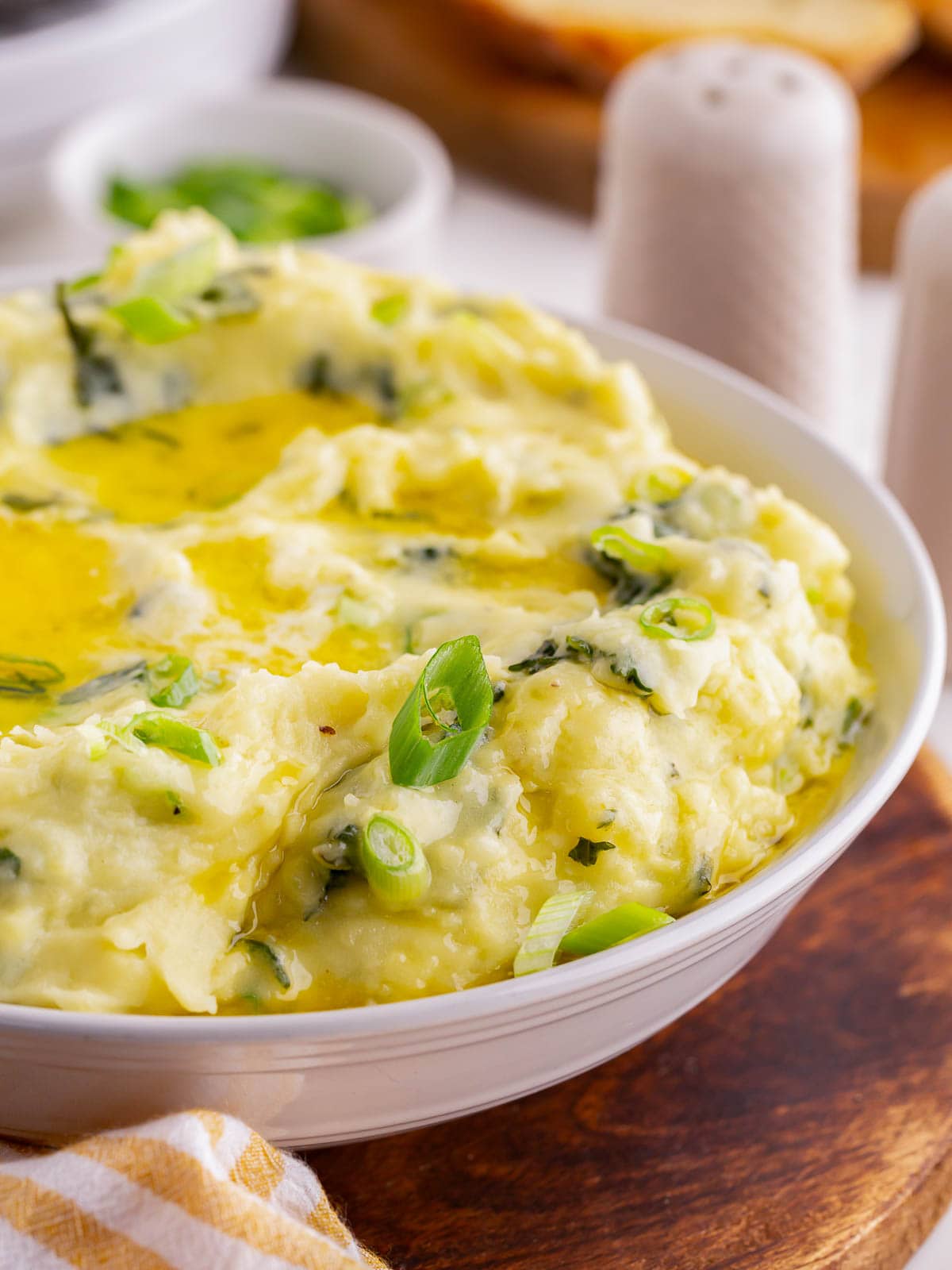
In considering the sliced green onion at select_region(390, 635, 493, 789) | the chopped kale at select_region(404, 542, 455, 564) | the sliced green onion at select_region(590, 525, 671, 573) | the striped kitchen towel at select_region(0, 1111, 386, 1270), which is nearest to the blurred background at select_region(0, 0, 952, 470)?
the chopped kale at select_region(404, 542, 455, 564)

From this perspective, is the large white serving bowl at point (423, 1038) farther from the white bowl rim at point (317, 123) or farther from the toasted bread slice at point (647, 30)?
the toasted bread slice at point (647, 30)

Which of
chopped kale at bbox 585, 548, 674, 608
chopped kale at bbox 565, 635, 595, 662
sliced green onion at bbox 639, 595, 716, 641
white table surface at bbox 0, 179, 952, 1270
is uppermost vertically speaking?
sliced green onion at bbox 639, 595, 716, 641

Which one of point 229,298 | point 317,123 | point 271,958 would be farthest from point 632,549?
point 317,123

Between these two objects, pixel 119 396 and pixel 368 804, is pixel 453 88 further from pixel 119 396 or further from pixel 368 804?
pixel 368 804

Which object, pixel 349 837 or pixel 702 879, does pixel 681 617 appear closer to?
pixel 702 879

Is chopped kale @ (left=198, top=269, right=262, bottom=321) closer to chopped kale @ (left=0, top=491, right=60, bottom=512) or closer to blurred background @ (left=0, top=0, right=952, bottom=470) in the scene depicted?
chopped kale @ (left=0, top=491, right=60, bottom=512)
